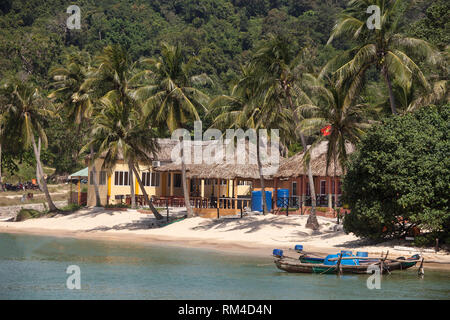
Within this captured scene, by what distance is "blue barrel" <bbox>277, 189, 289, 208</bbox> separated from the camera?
127 ft

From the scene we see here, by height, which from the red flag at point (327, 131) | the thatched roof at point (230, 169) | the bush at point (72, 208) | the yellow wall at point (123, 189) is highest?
the red flag at point (327, 131)

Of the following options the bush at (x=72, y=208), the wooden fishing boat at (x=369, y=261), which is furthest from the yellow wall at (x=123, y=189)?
the wooden fishing boat at (x=369, y=261)

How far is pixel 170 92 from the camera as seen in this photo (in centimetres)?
3706

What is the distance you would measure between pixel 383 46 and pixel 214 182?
19.6 meters

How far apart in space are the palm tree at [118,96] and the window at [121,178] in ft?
15.9

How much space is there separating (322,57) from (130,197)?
4639 centimetres

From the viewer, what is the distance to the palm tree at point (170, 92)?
3697 centimetres

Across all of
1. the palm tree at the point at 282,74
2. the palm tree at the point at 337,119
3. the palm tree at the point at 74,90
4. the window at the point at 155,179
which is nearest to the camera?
the palm tree at the point at 337,119

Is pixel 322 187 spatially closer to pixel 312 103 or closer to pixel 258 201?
pixel 258 201

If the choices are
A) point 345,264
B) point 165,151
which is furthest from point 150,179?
point 345,264

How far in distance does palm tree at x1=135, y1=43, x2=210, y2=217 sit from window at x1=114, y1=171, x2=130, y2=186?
11.1 m

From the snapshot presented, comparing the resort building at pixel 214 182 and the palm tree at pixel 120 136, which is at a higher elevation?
the palm tree at pixel 120 136

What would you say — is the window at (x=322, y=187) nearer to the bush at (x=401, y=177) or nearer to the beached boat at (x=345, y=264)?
the bush at (x=401, y=177)

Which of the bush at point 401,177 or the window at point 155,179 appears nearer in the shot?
the bush at point 401,177
